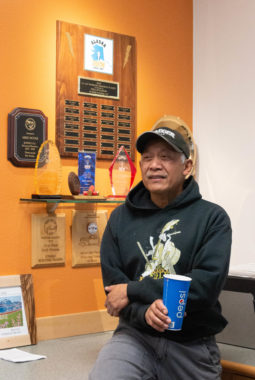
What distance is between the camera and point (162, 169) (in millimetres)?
1631

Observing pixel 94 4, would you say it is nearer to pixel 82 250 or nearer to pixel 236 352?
pixel 82 250

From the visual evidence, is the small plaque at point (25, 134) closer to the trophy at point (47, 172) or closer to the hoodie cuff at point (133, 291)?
the trophy at point (47, 172)

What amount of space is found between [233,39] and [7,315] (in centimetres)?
→ 220

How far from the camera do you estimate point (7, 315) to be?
8.00 ft

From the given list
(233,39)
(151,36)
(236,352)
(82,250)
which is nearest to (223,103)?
(233,39)

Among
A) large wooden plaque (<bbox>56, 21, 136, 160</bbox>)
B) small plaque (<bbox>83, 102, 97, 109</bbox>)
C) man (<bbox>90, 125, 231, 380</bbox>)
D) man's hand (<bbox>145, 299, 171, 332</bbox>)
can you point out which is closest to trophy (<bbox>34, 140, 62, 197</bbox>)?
large wooden plaque (<bbox>56, 21, 136, 160</bbox>)

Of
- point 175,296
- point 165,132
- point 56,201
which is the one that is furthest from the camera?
point 56,201

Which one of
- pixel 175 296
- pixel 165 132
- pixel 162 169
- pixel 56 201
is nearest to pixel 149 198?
pixel 162 169

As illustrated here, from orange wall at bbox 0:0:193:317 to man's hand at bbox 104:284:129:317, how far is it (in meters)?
1.14

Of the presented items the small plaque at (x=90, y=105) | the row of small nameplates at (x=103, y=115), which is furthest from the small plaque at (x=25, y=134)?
the small plaque at (x=90, y=105)

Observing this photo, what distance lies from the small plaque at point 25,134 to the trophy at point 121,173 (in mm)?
471

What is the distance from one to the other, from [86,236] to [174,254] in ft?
4.19

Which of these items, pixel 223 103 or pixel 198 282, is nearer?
pixel 198 282

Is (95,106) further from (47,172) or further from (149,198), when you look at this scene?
(149,198)
